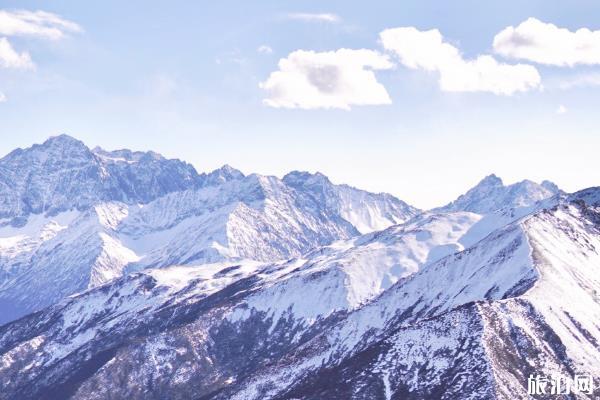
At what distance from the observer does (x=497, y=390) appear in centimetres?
19875
